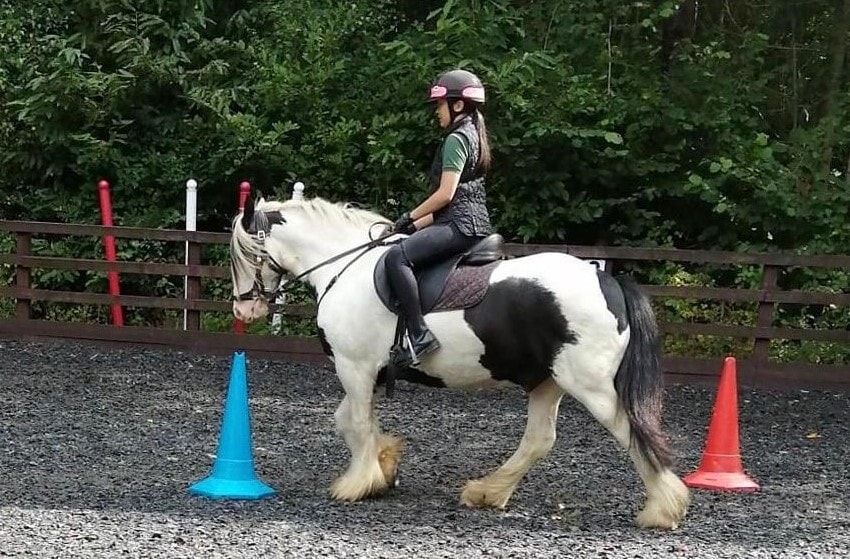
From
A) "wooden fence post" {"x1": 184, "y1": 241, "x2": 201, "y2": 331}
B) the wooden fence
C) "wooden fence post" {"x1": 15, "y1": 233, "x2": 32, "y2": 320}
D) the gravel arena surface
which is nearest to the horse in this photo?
the gravel arena surface

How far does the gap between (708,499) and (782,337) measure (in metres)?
4.33

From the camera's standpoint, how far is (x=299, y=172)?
42.3 feet

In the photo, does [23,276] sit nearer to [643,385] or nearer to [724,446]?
[724,446]

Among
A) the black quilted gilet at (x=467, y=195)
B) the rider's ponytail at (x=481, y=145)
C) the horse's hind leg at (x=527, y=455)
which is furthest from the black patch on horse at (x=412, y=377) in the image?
the rider's ponytail at (x=481, y=145)

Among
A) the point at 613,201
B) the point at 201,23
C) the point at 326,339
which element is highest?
the point at 201,23

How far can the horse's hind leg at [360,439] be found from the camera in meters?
6.21

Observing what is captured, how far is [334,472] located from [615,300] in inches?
81.9

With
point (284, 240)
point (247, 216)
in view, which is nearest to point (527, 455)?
point (284, 240)

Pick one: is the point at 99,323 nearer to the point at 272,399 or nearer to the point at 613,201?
the point at 272,399

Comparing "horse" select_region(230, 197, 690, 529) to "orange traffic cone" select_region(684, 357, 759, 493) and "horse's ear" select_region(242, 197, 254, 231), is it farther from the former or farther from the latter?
"orange traffic cone" select_region(684, 357, 759, 493)

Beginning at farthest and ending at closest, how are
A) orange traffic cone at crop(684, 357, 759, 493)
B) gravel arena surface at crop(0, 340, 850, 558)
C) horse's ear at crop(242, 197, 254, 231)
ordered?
orange traffic cone at crop(684, 357, 759, 493)
horse's ear at crop(242, 197, 254, 231)
gravel arena surface at crop(0, 340, 850, 558)

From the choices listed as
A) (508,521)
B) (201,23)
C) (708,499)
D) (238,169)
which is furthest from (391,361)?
(201,23)

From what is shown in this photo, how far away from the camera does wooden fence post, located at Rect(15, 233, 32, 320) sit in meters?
11.6

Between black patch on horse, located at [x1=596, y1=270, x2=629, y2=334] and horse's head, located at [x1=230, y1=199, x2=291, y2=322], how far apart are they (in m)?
1.81
